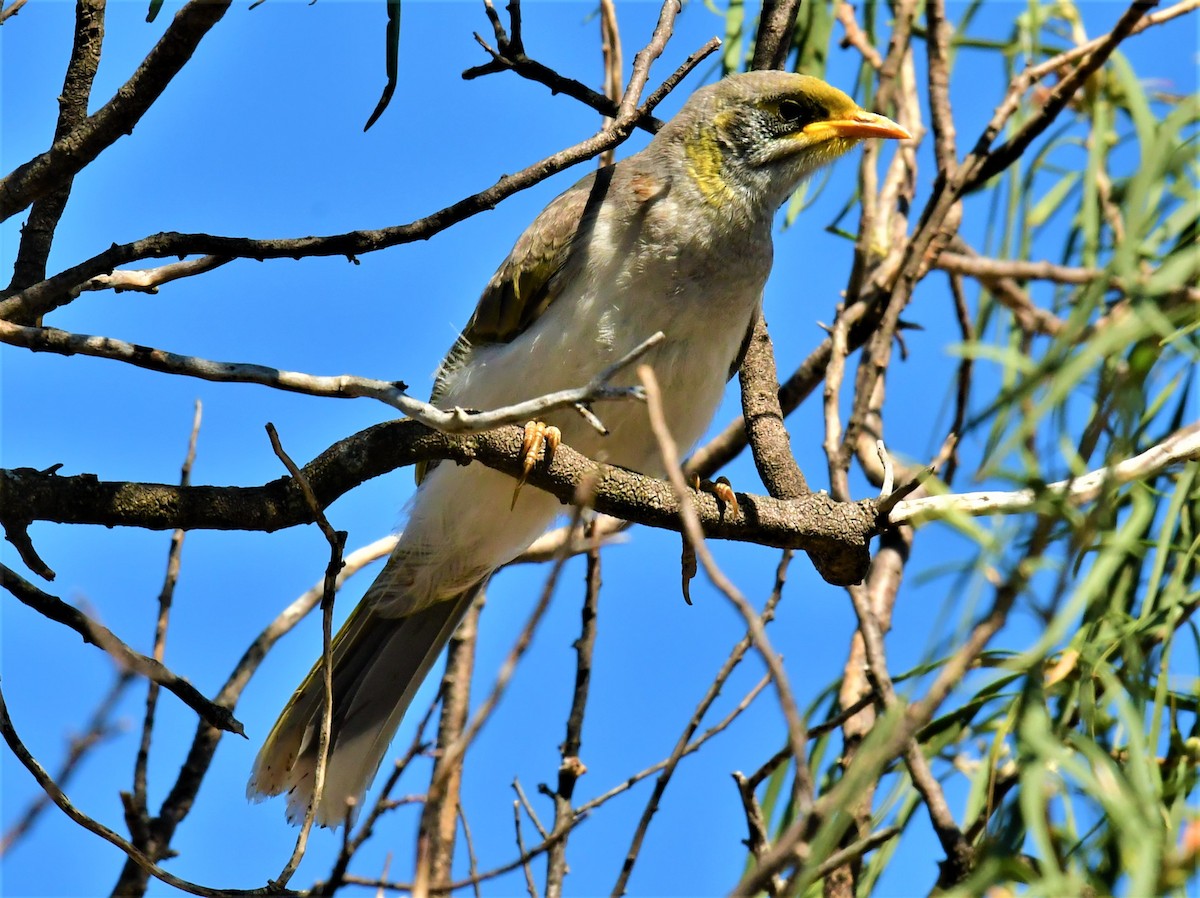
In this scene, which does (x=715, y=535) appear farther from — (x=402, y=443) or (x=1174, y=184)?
(x=1174, y=184)

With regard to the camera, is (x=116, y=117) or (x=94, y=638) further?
(x=94, y=638)

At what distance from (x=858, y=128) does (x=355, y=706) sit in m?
2.50

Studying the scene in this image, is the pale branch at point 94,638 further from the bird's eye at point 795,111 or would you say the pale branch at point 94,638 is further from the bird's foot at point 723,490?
the bird's eye at point 795,111

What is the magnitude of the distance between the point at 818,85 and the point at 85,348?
2876 millimetres

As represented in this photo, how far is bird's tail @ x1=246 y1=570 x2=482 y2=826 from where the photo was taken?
3.88m

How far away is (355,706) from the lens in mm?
4234

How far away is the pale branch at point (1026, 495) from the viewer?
8.56 feet

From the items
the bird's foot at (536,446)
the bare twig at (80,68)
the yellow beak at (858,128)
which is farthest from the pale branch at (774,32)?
the bare twig at (80,68)

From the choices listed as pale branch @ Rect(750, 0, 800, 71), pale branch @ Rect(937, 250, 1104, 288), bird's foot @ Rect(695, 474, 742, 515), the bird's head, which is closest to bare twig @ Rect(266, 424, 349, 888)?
bird's foot @ Rect(695, 474, 742, 515)

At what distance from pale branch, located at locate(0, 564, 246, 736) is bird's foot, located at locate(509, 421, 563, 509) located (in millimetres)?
822

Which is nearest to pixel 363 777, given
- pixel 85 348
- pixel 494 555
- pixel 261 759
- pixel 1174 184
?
pixel 261 759

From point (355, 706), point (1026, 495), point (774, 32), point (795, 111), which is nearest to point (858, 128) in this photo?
point (795, 111)

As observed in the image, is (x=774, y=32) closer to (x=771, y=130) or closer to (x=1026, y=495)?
(x=771, y=130)

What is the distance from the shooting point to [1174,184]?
3938 millimetres
